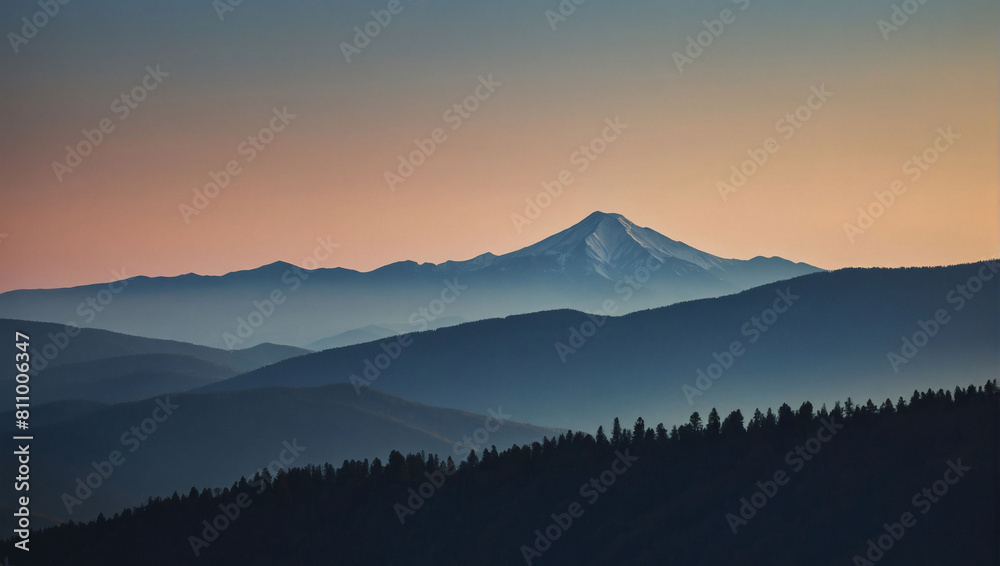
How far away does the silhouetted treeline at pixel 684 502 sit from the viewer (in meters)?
133

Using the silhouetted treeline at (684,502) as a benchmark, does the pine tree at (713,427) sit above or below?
above

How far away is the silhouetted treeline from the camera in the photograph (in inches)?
5241

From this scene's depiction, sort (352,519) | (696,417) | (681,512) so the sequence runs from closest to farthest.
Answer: (681,512)
(696,417)
(352,519)

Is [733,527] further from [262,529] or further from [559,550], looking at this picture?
[262,529]

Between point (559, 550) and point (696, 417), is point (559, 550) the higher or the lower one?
the lower one

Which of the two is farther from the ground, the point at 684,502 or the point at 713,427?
the point at 713,427

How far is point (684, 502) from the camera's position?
158 meters

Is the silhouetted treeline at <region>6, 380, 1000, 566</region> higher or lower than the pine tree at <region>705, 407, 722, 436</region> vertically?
lower

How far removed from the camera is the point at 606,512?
16575 cm

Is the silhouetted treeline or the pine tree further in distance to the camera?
the pine tree

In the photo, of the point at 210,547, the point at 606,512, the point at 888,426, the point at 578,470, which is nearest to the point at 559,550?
the point at 606,512

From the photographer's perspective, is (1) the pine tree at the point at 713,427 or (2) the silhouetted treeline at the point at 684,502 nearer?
(2) the silhouetted treeline at the point at 684,502

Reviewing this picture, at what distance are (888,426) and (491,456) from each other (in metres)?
68.7

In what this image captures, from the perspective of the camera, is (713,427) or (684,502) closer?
(684,502)
